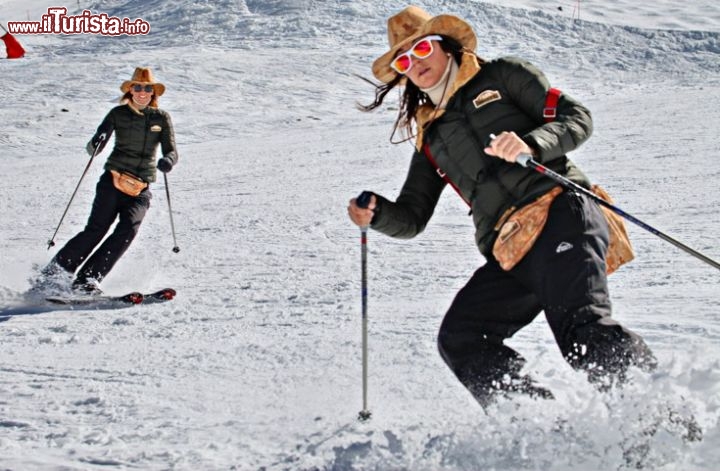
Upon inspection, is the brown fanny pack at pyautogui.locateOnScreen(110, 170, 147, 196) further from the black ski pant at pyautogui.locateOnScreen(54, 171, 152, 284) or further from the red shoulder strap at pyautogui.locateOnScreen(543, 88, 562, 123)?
the red shoulder strap at pyautogui.locateOnScreen(543, 88, 562, 123)

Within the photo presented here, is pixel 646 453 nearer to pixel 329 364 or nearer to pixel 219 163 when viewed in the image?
pixel 329 364

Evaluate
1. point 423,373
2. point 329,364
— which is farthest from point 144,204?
point 423,373

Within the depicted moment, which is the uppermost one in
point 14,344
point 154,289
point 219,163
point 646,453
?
point 646,453

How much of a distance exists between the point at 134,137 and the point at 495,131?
Answer: 14.1ft

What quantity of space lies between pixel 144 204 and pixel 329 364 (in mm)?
2880

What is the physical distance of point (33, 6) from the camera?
143 ft

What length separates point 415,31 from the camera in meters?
3.04

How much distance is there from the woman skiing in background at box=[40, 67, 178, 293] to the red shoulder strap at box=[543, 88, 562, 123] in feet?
14.1

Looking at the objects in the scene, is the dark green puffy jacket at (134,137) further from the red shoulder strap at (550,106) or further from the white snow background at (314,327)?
the red shoulder strap at (550,106)

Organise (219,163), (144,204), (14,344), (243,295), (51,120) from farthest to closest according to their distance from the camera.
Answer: (51,120), (219,163), (144,204), (243,295), (14,344)

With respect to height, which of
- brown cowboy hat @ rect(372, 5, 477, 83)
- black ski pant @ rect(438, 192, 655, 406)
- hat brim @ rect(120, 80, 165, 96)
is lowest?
hat brim @ rect(120, 80, 165, 96)

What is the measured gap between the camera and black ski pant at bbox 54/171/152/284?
636cm

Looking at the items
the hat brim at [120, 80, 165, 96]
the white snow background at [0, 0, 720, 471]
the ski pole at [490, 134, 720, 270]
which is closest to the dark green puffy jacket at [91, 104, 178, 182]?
the hat brim at [120, 80, 165, 96]

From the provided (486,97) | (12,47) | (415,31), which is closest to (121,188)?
(415,31)
